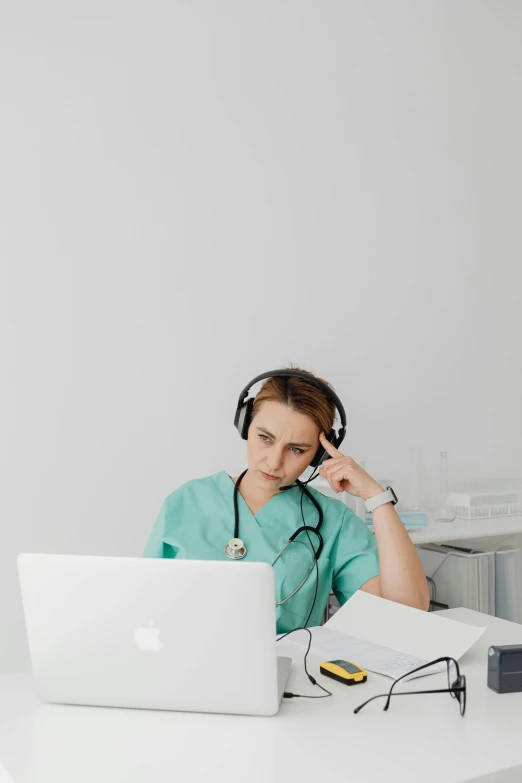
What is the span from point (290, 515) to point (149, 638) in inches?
30.9

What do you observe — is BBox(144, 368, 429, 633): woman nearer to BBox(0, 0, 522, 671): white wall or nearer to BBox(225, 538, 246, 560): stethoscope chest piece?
BBox(225, 538, 246, 560): stethoscope chest piece

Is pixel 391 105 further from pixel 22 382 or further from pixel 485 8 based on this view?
pixel 22 382

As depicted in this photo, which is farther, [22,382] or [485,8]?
[485,8]

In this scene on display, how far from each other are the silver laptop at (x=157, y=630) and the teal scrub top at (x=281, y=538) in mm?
628

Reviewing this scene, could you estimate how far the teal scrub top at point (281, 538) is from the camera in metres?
1.71

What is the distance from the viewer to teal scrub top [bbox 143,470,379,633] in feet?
5.61

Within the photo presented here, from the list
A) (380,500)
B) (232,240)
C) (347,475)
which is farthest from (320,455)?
(232,240)

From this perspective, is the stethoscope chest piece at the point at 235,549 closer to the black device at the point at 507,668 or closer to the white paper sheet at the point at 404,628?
the white paper sheet at the point at 404,628

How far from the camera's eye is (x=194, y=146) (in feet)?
8.49

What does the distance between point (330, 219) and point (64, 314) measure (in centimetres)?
103

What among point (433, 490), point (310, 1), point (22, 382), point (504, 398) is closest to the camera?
point (22, 382)

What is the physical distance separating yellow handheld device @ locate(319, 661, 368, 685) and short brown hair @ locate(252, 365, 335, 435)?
26.1 inches

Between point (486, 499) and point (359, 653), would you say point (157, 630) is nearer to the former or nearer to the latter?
point (359, 653)

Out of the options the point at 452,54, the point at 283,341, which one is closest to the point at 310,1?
the point at 452,54
